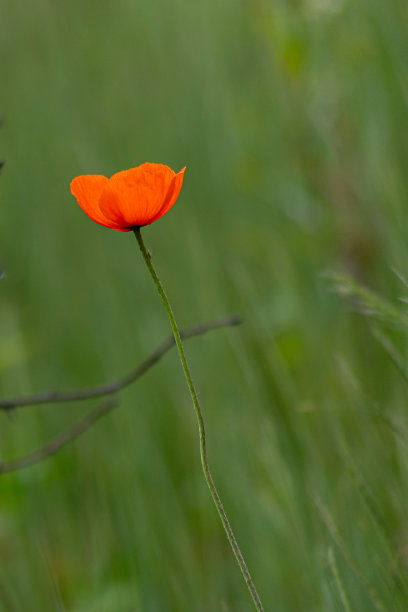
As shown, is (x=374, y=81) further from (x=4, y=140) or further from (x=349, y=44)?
(x=4, y=140)

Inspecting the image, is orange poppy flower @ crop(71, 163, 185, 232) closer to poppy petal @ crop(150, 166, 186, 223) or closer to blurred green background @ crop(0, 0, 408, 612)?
poppy petal @ crop(150, 166, 186, 223)

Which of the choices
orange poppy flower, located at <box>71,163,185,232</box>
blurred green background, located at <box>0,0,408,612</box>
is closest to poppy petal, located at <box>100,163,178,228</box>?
orange poppy flower, located at <box>71,163,185,232</box>

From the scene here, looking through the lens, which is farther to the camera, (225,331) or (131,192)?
(225,331)

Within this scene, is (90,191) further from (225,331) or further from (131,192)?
(225,331)

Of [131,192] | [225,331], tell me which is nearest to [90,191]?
[131,192]

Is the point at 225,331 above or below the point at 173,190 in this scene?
below

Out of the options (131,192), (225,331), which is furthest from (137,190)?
(225,331)

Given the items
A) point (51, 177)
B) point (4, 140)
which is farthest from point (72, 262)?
point (4, 140)

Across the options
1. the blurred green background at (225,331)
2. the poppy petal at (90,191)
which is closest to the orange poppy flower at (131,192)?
the poppy petal at (90,191)
